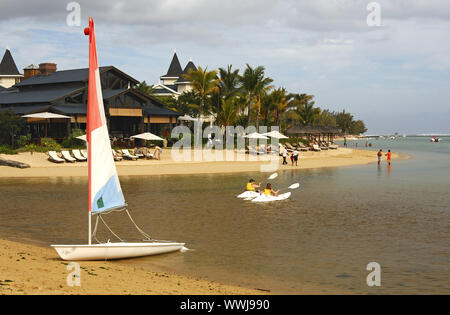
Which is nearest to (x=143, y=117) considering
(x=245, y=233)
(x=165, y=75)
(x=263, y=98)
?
(x=263, y=98)

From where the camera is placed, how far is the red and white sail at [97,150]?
1123 centimetres

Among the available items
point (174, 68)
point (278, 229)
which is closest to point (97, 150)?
point (278, 229)

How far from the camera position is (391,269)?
474 inches

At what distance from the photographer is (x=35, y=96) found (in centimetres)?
5128

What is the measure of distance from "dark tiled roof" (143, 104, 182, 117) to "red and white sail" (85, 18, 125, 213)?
40.8m

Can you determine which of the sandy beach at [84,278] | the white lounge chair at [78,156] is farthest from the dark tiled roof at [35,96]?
the sandy beach at [84,278]

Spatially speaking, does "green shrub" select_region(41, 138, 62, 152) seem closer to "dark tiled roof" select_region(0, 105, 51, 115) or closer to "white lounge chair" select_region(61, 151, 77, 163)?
"white lounge chair" select_region(61, 151, 77, 163)

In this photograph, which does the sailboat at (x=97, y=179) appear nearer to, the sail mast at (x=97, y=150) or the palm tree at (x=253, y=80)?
the sail mast at (x=97, y=150)

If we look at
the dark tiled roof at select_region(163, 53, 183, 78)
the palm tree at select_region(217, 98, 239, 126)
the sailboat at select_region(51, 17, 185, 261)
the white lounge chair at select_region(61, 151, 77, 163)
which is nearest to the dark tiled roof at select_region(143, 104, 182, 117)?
the palm tree at select_region(217, 98, 239, 126)

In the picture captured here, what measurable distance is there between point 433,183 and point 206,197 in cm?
1682

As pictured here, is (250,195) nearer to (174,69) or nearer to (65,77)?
(65,77)

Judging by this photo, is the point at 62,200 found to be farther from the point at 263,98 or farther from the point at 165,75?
the point at 165,75

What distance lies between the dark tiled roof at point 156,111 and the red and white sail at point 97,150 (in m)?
40.8

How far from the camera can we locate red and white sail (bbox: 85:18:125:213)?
11.2 m
